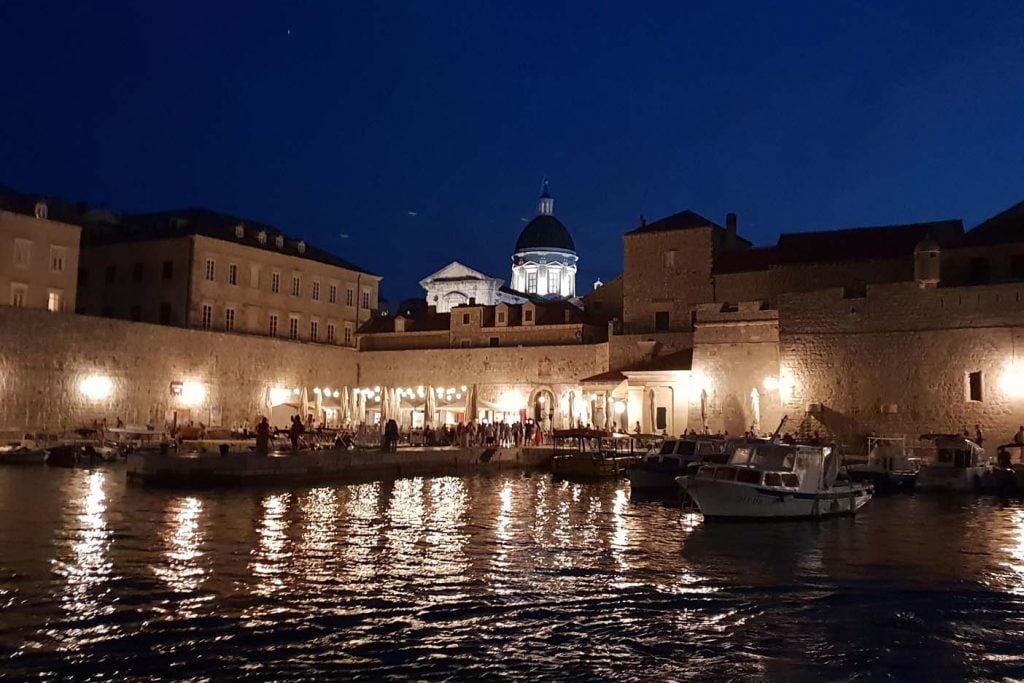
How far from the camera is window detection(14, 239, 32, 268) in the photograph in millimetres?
32750

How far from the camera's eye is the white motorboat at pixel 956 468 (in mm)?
23016

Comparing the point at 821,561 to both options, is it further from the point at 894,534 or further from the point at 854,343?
the point at 854,343

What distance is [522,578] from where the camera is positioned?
10867mm

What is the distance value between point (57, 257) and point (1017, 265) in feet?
109

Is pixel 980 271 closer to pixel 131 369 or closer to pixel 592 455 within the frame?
pixel 592 455

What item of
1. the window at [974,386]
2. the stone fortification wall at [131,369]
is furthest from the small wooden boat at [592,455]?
the stone fortification wall at [131,369]

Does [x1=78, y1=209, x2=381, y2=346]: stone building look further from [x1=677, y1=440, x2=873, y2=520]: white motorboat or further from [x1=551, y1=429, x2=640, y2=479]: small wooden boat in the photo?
[x1=677, y1=440, x2=873, y2=520]: white motorboat

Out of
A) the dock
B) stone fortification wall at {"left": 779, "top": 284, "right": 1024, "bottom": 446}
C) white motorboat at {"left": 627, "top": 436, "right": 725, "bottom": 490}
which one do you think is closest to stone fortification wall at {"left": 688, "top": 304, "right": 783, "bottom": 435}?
stone fortification wall at {"left": 779, "top": 284, "right": 1024, "bottom": 446}

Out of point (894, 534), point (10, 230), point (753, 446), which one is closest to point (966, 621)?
point (894, 534)

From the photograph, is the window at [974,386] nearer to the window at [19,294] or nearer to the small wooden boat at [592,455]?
the small wooden boat at [592,455]

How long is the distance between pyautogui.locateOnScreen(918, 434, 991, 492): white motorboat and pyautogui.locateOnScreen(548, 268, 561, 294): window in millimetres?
41165

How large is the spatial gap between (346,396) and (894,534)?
23.4 m

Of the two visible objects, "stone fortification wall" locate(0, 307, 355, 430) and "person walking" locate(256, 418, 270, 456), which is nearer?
"person walking" locate(256, 418, 270, 456)

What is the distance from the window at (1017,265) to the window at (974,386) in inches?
144
